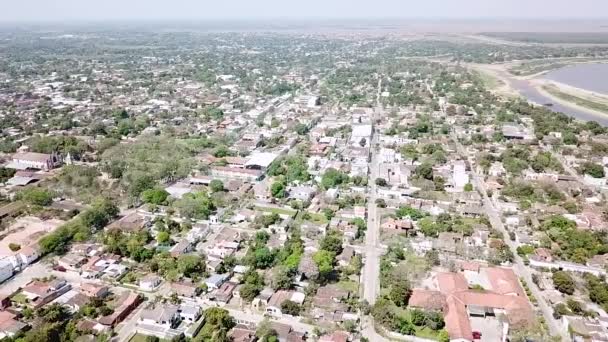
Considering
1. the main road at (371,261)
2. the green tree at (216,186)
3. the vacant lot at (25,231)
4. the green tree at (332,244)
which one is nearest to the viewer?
the main road at (371,261)

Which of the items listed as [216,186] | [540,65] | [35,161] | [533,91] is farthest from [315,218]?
[540,65]

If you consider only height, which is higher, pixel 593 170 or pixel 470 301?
pixel 593 170

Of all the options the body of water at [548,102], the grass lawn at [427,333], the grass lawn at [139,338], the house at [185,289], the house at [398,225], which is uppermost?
the body of water at [548,102]

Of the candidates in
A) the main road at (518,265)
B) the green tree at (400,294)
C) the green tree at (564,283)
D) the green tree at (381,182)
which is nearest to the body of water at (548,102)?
the main road at (518,265)

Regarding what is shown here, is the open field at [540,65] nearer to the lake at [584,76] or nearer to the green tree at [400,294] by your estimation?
the lake at [584,76]

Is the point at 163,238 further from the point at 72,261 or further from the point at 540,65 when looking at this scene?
the point at 540,65

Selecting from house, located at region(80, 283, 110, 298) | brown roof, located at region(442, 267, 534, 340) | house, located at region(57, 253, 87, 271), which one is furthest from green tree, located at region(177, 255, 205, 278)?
brown roof, located at region(442, 267, 534, 340)
